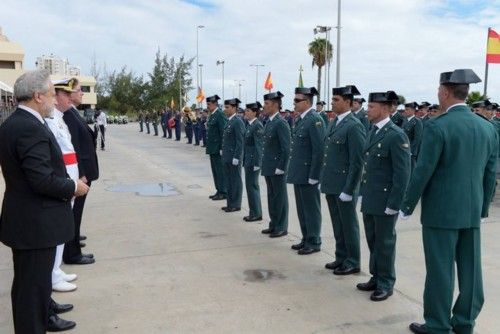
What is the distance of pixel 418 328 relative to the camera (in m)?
3.53

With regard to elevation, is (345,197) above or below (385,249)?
above

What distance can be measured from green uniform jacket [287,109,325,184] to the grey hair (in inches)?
125

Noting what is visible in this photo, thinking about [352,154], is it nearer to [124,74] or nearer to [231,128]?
[231,128]

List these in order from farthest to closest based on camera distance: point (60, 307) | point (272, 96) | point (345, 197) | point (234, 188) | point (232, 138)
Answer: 1. point (232, 138)
2. point (234, 188)
3. point (272, 96)
4. point (345, 197)
5. point (60, 307)

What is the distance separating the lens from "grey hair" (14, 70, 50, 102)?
2977mm

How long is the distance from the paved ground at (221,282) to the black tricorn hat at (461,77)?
6.07 ft

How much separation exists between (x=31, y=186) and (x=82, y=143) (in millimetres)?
2314

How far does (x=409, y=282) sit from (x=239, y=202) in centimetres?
382

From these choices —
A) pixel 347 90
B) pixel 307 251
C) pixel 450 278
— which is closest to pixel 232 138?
pixel 307 251

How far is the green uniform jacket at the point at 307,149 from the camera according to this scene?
5.49 metres

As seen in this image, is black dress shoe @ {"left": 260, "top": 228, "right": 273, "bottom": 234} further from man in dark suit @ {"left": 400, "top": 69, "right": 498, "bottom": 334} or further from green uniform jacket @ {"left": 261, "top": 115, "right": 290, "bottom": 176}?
man in dark suit @ {"left": 400, "top": 69, "right": 498, "bottom": 334}

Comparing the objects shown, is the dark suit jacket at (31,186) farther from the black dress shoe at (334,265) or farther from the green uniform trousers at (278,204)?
the green uniform trousers at (278,204)

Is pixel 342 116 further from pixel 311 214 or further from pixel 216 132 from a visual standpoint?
pixel 216 132

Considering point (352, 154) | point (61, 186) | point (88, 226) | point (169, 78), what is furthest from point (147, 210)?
point (169, 78)
